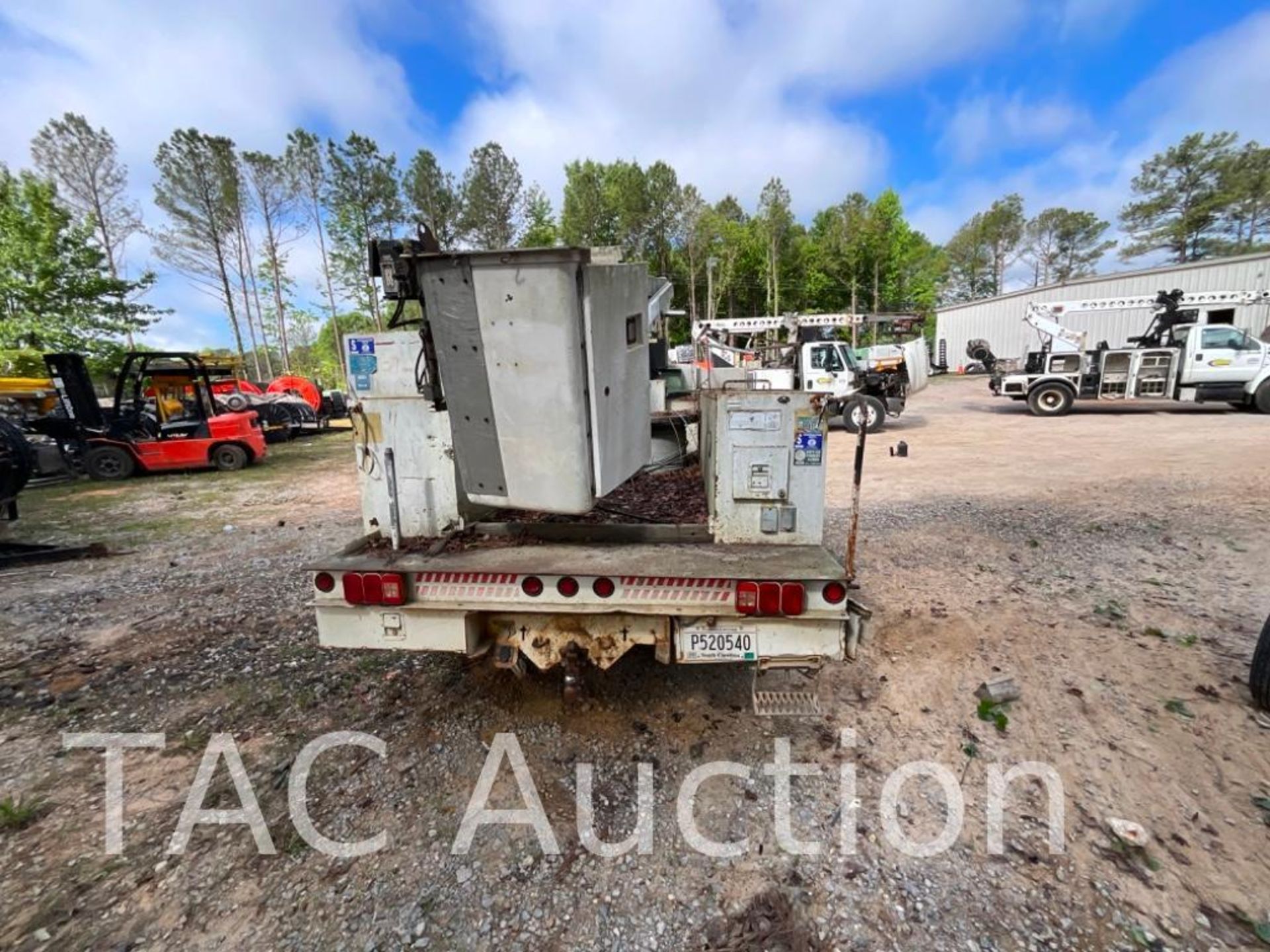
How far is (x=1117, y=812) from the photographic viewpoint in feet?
7.75

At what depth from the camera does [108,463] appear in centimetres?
1076

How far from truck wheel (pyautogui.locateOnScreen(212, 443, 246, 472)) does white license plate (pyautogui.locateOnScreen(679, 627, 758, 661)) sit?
12394 mm

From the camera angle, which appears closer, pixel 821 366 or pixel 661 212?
pixel 821 366

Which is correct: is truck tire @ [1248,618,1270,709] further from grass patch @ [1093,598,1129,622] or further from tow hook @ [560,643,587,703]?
tow hook @ [560,643,587,703]

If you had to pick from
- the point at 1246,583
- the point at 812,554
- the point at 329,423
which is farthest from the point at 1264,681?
the point at 329,423

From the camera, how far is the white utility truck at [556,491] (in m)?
2.35

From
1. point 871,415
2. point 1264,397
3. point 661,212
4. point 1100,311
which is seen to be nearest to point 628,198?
point 661,212

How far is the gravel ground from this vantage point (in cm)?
198

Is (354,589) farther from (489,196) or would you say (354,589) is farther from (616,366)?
(489,196)

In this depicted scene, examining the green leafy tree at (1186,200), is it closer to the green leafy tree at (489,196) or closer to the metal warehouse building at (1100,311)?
the metal warehouse building at (1100,311)

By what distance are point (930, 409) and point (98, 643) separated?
19.5m

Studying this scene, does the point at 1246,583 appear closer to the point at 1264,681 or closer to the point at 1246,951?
the point at 1264,681

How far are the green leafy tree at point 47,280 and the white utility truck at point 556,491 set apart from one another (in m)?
17.9

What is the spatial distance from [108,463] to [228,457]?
6.07 ft
